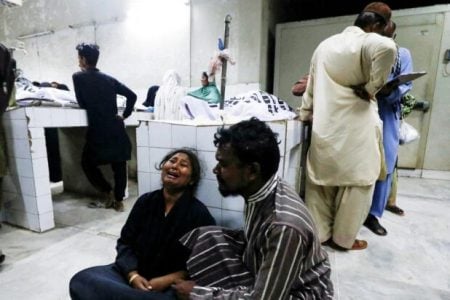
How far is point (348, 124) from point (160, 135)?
3.25 ft

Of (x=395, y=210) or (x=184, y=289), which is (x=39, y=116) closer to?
(x=184, y=289)

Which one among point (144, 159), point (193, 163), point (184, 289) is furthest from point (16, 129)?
point (184, 289)

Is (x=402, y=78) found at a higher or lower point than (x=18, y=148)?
higher

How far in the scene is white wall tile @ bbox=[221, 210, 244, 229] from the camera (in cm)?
121

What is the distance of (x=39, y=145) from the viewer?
5.90 feet

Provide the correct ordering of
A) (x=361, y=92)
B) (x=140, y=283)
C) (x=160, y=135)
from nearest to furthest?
(x=140, y=283) < (x=160, y=135) < (x=361, y=92)

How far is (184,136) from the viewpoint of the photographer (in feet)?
4.05

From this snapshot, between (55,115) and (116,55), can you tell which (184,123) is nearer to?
(55,115)

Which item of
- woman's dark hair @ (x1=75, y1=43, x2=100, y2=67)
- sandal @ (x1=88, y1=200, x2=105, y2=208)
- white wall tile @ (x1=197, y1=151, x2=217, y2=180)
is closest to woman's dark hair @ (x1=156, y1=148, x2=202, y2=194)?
white wall tile @ (x1=197, y1=151, x2=217, y2=180)

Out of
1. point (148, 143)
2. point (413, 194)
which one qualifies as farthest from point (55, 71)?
point (413, 194)

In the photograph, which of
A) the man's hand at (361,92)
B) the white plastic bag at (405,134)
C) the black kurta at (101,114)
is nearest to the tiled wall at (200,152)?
the man's hand at (361,92)

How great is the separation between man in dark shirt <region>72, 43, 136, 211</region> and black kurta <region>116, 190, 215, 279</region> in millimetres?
1193

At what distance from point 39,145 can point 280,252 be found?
183 centimetres

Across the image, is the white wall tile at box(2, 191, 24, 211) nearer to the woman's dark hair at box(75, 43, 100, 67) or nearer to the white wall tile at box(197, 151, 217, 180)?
the woman's dark hair at box(75, 43, 100, 67)
